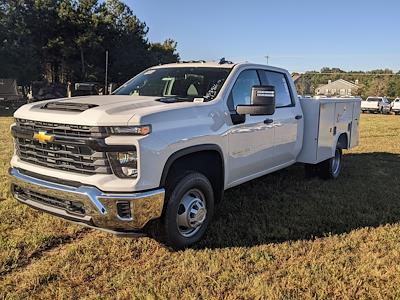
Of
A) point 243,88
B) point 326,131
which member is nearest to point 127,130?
point 243,88

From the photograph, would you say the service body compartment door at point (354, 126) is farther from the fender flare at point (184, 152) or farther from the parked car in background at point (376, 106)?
the parked car in background at point (376, 106)

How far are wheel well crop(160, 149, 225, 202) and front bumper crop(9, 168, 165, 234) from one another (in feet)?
0.86

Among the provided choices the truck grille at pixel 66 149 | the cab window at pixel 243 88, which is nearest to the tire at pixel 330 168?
the cab window at pixel 243 88

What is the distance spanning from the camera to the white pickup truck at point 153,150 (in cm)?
352

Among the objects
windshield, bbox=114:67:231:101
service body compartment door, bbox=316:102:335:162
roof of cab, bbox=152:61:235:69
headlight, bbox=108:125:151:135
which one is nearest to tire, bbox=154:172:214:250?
headlight, bbox=108:125:151:135

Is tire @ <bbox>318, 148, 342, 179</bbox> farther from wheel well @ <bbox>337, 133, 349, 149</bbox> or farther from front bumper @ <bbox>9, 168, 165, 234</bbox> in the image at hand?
front bumper @ <bbox>9, 168, 165, 234</bbox>

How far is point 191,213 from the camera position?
413cm

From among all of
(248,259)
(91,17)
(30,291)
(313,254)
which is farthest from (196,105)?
(91,17)

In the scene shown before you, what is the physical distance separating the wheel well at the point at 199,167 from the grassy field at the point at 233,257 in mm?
561

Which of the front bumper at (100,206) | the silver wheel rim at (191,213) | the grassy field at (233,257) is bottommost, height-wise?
the grassy field at (233,257)

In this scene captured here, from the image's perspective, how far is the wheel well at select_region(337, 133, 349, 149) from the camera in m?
7.47

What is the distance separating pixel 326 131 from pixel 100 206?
4.26 m

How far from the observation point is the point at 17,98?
3191cm

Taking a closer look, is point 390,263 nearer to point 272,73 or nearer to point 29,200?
point 272,73
